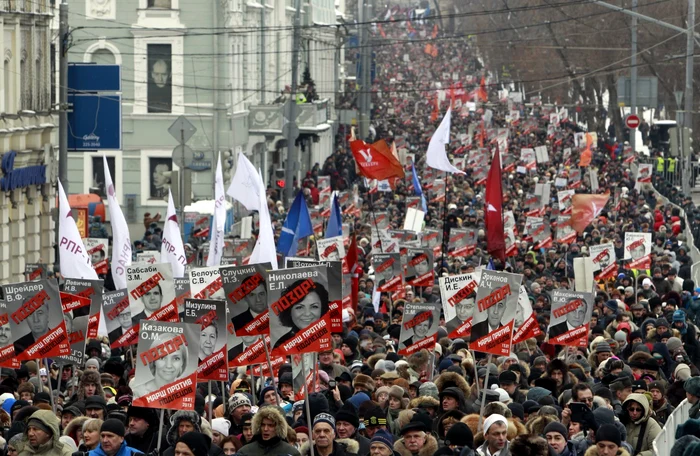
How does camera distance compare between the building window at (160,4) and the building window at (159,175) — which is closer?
the building window at (159,175)

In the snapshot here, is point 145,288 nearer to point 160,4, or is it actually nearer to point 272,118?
point 160,4

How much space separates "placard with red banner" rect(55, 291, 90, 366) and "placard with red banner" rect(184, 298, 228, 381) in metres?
2.04

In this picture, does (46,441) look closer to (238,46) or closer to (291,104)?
(291,104)

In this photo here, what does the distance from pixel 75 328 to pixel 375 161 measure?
16572 millimetres

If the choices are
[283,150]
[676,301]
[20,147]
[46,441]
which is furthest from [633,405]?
[283,150]

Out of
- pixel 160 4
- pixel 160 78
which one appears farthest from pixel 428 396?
pixel 160 4

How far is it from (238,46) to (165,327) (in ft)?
127

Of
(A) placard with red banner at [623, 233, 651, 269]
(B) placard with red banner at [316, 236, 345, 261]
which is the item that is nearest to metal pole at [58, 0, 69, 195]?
(B) placard with red banner at [316, 236, 345, 261]

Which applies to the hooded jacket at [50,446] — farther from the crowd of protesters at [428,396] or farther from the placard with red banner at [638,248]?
the placard with red banner at [638,248]

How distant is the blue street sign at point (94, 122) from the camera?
30844mm

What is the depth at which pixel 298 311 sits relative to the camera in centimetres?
1277

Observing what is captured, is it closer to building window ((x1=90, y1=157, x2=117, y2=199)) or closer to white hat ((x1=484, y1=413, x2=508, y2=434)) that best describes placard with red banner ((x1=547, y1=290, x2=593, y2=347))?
white hat ((x1=484, y1=413, x2=508, y2=434))

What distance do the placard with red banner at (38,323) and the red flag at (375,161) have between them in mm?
18173

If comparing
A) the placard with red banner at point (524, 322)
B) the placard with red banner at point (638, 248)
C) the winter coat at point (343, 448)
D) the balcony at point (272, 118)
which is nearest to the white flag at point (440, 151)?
the placard with red banner at point (638, 248)
